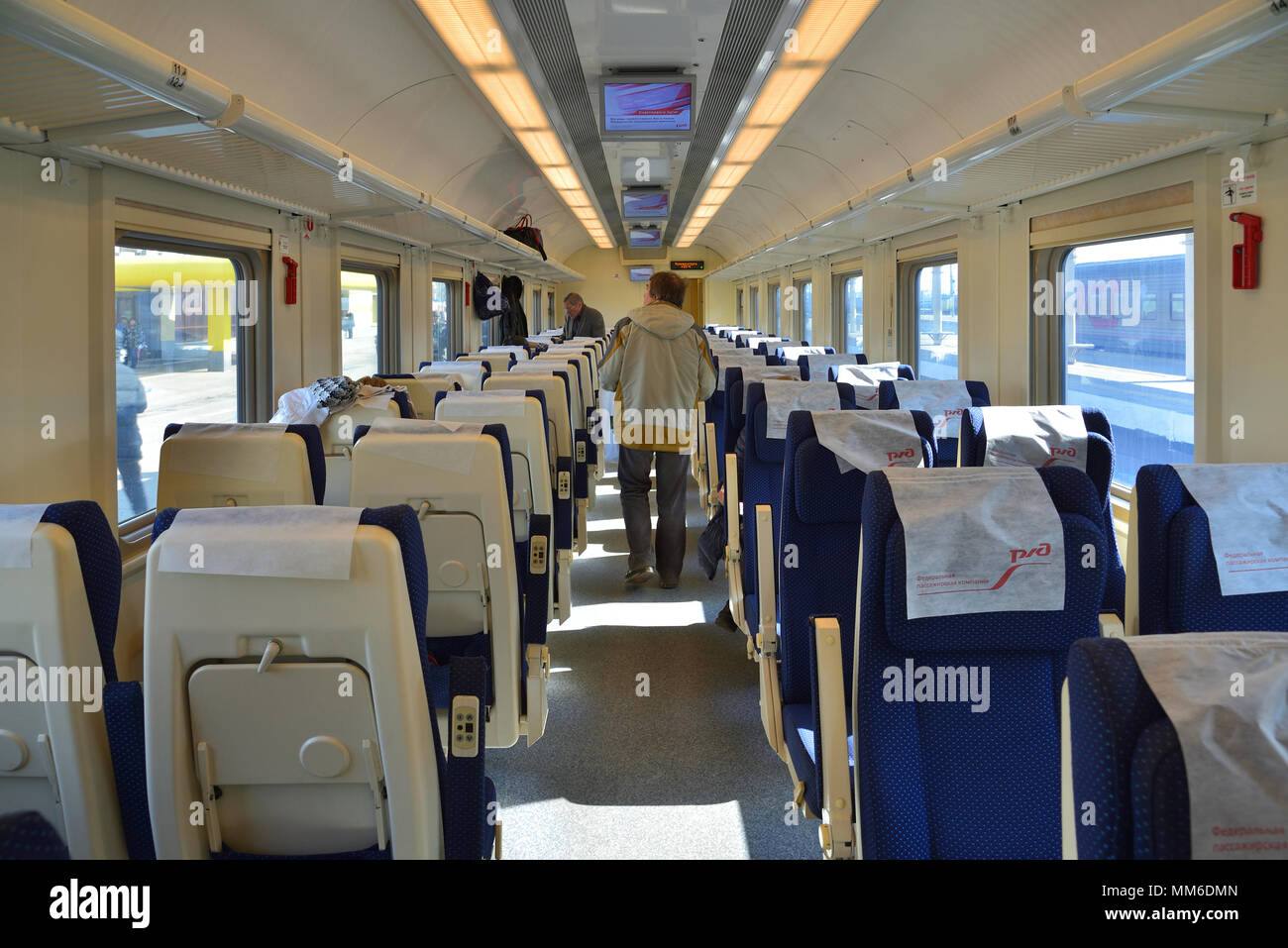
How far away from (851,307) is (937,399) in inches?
354

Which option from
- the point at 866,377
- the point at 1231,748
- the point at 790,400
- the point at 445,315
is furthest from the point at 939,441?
the point at 445,315

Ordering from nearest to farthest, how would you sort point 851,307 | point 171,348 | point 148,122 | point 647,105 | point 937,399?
1. point 148,122
2. point 171,348
3. point 937,399
4. point 647,105
5. point 851,307

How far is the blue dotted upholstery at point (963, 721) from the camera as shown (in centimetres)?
202

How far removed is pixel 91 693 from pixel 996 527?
1834 millimetres

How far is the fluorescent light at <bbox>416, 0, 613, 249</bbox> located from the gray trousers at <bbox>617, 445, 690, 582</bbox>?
8.69 ft

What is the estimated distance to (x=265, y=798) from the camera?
1.83 m

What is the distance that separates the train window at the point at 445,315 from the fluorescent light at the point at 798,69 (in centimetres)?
448

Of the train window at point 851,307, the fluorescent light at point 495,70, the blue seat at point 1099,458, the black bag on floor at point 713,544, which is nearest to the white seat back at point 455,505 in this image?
the blue seat at point 1099,458

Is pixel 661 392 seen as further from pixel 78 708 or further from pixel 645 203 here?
pixel 645 203

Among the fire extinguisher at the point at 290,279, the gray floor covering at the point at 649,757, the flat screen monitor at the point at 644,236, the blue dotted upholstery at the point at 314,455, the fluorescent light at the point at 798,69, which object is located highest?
the flat screen monitor at the point at 644,236

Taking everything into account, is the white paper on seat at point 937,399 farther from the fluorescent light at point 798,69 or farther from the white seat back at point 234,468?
the white seat back at point 234,468

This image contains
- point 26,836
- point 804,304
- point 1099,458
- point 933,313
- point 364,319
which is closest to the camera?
point 26,836

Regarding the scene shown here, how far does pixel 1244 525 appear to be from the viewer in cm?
204
